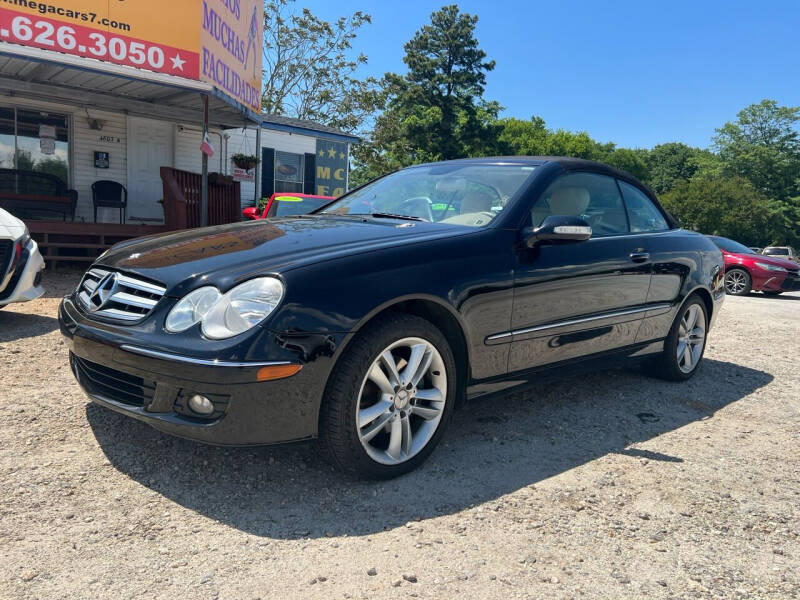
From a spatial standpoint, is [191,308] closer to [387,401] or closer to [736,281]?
[387,401]

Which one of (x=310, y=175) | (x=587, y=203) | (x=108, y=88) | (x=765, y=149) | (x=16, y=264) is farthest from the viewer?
(x=765, y=149)

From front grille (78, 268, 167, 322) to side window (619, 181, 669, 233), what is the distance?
3167mm

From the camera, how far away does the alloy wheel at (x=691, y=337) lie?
4785 mm

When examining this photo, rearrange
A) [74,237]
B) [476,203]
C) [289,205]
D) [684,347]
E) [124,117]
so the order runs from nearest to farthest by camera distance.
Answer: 1. [476,203]
2. [684,347]
3. [289,205]
4. [74,237]
5. [124,117]

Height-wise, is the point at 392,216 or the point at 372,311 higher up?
the point at 392,216

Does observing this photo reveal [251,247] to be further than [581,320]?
No

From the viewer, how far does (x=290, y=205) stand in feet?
29.7

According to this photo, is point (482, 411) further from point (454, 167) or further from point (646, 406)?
point (454, 167)

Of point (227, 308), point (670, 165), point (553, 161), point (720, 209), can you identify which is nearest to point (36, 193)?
point (553, 161)

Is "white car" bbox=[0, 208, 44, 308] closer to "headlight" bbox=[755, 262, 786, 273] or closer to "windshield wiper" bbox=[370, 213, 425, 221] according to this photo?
"windshield wiper" bbox=[370, 213, 425, 221]

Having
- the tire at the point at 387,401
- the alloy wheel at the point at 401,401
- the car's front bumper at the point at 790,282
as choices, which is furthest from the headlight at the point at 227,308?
the car's front bumper at the point at 790,282

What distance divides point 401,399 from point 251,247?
39.2 inches

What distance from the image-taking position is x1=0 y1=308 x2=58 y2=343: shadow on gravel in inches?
199

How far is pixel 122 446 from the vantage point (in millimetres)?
2965
